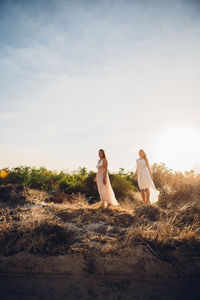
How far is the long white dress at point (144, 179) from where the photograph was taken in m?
7.40

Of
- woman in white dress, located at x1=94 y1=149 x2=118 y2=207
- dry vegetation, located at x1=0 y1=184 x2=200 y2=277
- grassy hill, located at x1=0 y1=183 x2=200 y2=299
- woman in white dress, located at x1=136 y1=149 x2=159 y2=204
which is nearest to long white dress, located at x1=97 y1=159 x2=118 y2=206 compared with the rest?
woman in white dress, located at x1=94 y1=149 x2=118 y2=207

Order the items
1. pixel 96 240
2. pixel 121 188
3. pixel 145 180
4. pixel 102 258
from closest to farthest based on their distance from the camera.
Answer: pixel 102 258, pixel 96 240, pixel 145 180, pixel 121 188

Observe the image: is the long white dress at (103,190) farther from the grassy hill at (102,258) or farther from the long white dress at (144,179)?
the grassy hill at (102,258)

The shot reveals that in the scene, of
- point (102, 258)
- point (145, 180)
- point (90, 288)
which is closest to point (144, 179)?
point (145, 180)

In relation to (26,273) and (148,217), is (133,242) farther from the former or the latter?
(148,217)

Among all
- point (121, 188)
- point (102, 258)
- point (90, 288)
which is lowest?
point (90, 288)

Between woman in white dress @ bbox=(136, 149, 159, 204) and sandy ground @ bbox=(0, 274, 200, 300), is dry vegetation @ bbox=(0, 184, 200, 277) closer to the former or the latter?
sandy ground @ bbox=(0, 274, 200, 300)

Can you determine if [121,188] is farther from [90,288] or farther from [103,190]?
[90,288]

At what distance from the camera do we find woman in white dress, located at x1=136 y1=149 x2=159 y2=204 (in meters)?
7.41

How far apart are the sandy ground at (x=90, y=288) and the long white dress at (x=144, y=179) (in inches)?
181

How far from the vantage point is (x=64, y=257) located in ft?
10.7

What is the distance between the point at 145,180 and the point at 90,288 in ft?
16.7

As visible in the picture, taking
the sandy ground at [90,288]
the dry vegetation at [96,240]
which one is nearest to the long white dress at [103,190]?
the dry vegetation at [96,240]

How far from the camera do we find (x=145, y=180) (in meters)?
7.41
